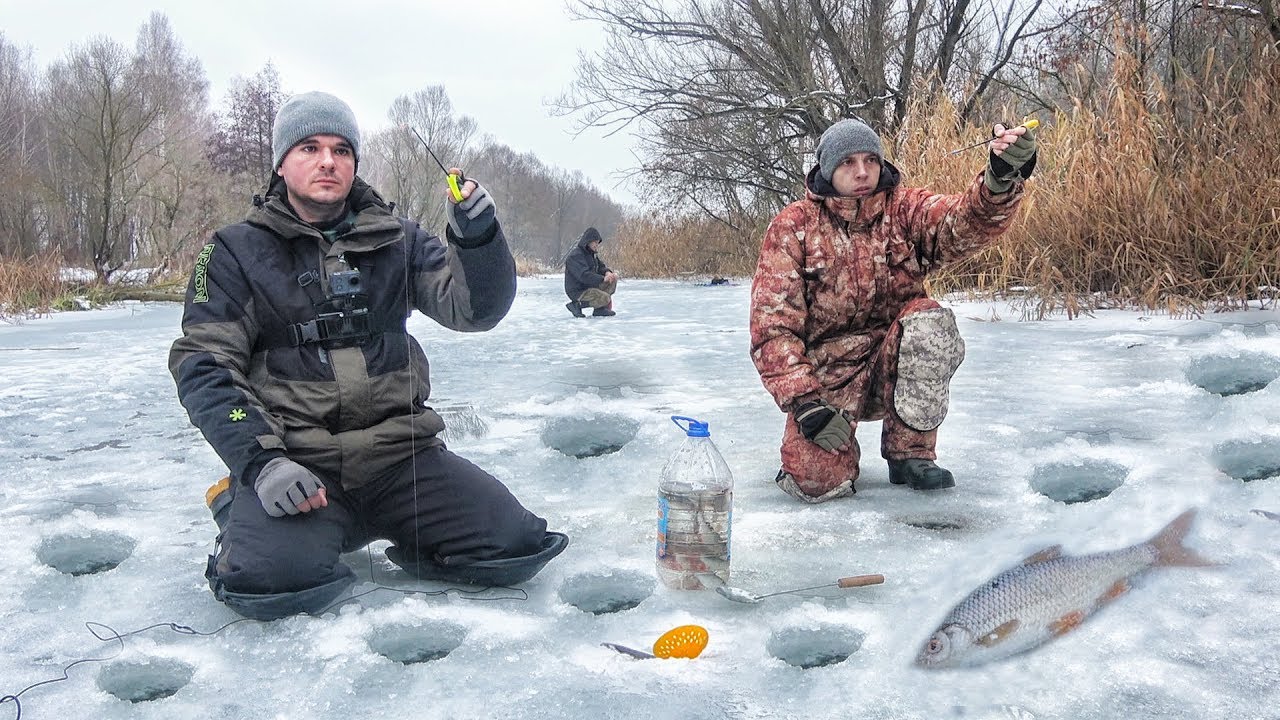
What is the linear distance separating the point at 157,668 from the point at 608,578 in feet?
3.02

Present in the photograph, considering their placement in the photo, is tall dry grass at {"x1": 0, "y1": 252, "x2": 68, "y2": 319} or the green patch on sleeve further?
tall dry grass at {"x1": 0, "y1": 252, "x2": 68, "y2": 319}

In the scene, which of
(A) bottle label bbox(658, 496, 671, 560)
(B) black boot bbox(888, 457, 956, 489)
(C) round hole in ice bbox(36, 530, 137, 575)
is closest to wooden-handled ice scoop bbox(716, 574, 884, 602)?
(A) bottle label bbox(658, 496, 671, 560)

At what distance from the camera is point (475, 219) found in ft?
6.53

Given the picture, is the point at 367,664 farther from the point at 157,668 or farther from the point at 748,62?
the point at 748,62

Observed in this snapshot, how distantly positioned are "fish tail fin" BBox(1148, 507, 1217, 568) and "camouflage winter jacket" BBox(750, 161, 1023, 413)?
89cm

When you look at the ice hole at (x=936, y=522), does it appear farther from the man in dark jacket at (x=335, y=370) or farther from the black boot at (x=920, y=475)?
the man in dark jacket at (x=335, y=370)

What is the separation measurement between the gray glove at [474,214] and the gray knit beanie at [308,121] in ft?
1.31

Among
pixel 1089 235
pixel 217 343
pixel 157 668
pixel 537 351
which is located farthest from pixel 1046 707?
pixel 537 351

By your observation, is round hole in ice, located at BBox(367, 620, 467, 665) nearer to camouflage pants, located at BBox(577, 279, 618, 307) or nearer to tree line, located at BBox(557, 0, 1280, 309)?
tree line, located at BBox(557, 0, 1280, 309)

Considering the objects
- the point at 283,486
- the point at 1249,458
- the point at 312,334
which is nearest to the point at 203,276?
the point at 312,334

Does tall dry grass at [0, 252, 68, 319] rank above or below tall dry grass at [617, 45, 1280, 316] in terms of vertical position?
below

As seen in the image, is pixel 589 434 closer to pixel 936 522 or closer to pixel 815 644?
pixel 936 522

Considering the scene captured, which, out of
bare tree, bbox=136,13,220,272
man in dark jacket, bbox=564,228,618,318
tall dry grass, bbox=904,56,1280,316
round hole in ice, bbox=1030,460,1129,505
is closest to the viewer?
round hole in ice, bbox=1030,460,1129,505

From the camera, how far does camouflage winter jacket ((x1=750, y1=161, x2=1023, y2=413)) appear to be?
2643mm
